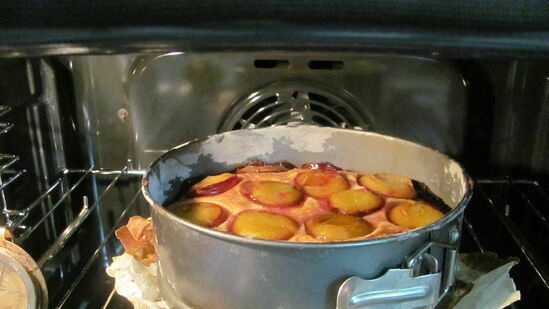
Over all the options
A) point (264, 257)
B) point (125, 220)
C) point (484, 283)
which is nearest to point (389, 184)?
point (484, 283)

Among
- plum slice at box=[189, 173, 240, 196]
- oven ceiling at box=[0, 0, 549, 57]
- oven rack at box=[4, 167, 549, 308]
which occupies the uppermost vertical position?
oven ceiling at box=[0, 0, 549, 57]

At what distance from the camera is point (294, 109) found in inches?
39.8

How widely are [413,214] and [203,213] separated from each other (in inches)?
11.0

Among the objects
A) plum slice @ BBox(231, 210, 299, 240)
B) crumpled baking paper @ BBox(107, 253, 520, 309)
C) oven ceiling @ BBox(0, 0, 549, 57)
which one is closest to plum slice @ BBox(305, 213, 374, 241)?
plum slice @ BBox(231, 210, 299, 240)

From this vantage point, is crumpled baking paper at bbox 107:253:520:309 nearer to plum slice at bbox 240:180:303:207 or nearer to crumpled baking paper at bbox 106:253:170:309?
crumpled baking paper at bbox 106:253:170:309

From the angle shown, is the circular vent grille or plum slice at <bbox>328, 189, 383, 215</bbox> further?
the circular vent grille

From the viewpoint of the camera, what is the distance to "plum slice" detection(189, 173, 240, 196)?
911mm

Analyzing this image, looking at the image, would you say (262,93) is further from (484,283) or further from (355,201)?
(484,283)

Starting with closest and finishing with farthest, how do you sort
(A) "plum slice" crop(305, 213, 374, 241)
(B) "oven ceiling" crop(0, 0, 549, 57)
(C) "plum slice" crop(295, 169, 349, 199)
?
(B) "oven ceiling" crop(0, 0, 549, 57), (A) "plum slice" crop(305, 213, 374, 241), (C) "plum slice" crop(295, 169, 349, 199)

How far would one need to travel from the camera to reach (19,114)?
0.96 metres

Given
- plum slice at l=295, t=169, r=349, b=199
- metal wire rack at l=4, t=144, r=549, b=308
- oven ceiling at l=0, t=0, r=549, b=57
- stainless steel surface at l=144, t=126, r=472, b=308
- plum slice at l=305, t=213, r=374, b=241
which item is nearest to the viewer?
oven ceiling at l=0, t=0, r=549, b=57

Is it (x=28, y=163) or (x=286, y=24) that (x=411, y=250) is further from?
(x=28, y=163)

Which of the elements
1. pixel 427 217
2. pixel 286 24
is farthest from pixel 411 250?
pixel 286 24

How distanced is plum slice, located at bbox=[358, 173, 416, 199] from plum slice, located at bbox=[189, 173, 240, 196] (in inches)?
7.5
